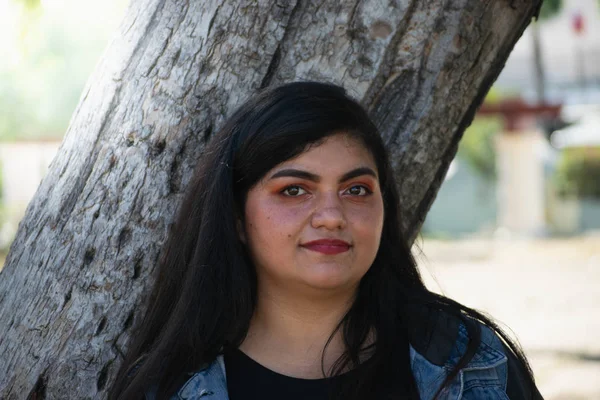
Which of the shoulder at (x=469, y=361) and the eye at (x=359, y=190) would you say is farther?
the eye at (x=359, y=190)

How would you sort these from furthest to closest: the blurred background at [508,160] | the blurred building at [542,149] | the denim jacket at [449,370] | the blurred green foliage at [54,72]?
1. the blurred green foliage at [54,72]
2. the blurred building at [542,149]
3. the blurred background at [508,160]
4. the denim jacket at [449,370]

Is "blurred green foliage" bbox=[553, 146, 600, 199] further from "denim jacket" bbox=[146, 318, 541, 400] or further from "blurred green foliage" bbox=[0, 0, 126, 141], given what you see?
"denim jacket" bbox=[146, 318, 541, 400]

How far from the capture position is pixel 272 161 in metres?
2.03

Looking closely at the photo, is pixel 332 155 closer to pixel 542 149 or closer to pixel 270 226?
pixel 270 226

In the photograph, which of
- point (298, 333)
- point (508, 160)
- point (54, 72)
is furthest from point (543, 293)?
point (54, 72)

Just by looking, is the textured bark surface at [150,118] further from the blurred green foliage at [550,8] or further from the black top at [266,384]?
the blurred green foliage at [550,8]

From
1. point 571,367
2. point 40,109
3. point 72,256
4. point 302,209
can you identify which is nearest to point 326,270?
point 302,209

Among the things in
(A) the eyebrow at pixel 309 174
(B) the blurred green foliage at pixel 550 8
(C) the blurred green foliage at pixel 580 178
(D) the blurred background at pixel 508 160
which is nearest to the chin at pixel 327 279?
(A) the eyebrow at pixel 309 174

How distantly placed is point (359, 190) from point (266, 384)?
507mm

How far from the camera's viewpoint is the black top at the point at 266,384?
6.58ft

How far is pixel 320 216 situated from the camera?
1.96 meters

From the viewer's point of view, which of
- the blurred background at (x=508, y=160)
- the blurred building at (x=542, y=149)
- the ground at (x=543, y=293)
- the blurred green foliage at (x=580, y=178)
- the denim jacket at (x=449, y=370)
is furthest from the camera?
the blurred green foliage at (x=580, y=178)

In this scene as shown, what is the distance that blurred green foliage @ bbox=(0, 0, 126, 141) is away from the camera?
1877 cm

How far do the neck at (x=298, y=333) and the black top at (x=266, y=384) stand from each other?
27 millimetres
